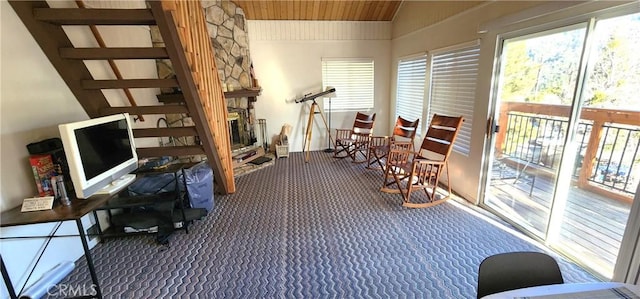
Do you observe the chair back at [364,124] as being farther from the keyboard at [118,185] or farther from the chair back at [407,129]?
the keyboard at [118,185]

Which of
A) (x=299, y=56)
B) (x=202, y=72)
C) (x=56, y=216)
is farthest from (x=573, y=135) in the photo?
(x=299, y=56)

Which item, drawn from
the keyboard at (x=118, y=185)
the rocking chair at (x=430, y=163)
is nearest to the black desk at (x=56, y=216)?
the keyboard at (x=118, y=185)

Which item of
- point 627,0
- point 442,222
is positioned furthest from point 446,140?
point 627,0

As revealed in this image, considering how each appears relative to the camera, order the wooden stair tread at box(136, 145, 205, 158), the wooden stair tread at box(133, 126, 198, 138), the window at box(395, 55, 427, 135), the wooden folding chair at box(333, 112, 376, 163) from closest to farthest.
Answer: the wooden stair tread at box(133, 126, 198, 138), the wooden stair tread at box(136, 145, 205, 158), the window at box(395, 55, 427, 135), the wooden folding chair at box(333, 112, 376, 163)

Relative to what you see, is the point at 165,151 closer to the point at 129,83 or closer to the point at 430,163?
the point at 129,83

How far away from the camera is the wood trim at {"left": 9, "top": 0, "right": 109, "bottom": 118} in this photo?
5.78 feet

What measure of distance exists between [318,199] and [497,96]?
7.06 ft

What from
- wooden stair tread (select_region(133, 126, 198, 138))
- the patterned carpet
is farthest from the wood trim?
the patterned carpet

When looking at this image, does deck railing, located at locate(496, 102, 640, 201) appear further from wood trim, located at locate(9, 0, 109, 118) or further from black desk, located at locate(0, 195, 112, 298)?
wood trim, located at locate(9, 0, 109, 118)

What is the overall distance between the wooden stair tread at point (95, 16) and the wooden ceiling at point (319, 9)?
297cm

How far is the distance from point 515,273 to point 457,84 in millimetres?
2651

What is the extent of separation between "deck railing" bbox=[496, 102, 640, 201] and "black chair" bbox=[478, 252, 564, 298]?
4.92ft

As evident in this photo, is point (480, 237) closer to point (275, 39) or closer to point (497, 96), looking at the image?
point (497, 96)

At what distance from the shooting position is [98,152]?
6.04ft
